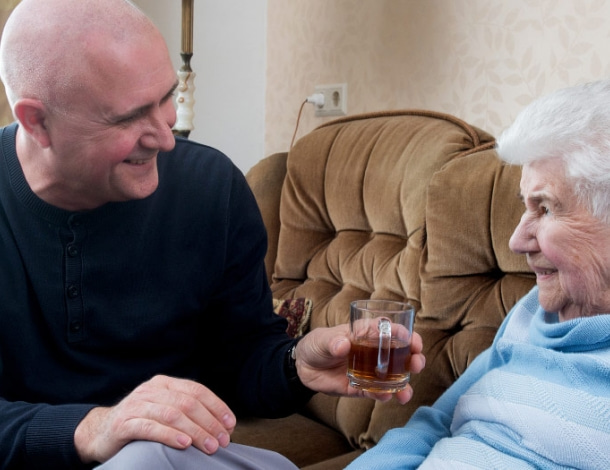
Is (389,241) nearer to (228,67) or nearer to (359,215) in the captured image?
(359,215)

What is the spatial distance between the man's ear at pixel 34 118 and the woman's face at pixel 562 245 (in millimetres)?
822

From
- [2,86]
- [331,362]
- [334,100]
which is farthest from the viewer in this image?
[2,86]

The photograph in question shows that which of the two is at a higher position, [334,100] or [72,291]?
[334,100]

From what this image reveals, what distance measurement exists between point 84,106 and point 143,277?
330 mm

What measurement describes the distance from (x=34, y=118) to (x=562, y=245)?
0.91 meters

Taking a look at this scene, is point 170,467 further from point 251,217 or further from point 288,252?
point 288,252

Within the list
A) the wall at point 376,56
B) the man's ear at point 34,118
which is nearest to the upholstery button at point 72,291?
the man's ear at point 34,118

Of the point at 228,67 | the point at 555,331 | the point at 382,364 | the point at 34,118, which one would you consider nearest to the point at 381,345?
the point at 382,364

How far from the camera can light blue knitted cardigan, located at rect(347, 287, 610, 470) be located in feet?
3.41

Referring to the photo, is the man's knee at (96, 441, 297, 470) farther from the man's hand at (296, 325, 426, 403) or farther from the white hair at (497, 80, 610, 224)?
the white hair at (497, 80, 610, 224)

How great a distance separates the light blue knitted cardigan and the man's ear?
780 millimetres

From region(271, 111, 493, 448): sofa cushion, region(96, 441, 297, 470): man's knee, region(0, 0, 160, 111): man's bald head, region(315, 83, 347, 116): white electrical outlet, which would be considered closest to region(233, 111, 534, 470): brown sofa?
region(271, 111, 493, 448): sofa cushion

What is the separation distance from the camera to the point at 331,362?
4.15 feet

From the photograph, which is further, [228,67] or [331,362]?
[228,67]
